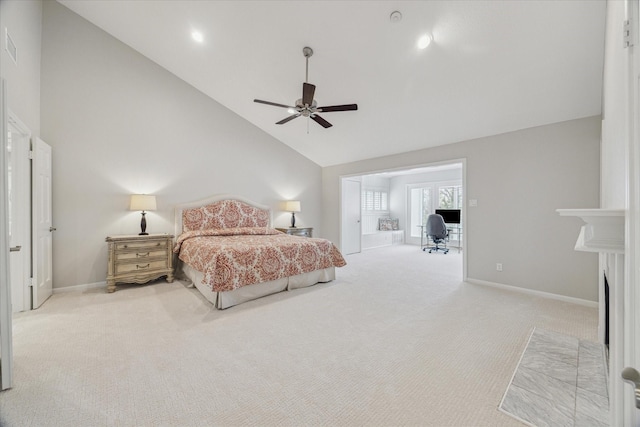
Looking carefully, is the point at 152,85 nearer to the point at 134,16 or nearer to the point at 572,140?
the point at 134,16

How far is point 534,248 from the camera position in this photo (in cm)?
344

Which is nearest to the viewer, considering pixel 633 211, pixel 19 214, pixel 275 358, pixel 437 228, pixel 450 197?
pixel 633 211

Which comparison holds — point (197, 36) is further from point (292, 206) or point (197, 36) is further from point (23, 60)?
point (292, 206)

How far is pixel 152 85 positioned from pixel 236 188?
81.9 inches

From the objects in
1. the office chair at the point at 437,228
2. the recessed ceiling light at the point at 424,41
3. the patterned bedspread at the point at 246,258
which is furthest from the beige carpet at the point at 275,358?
the office chair at the point at 437,228

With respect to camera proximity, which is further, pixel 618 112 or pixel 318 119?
pixel 318 119

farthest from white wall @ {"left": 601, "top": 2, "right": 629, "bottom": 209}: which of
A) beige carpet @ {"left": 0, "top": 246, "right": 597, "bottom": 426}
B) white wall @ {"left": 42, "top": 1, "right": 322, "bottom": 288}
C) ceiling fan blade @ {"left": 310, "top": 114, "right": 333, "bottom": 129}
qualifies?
white wall @ {"left": 42, "top": 1, "right": 322, "bottom": 288}

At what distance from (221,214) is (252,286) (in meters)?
2.04

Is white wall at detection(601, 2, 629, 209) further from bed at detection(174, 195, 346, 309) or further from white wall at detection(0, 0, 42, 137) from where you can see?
white wall at detection(0, 0, 42, 137)

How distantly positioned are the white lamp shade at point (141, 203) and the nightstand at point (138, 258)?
40 centimetres

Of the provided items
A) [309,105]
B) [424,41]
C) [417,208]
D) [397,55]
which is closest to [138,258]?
[309,105]

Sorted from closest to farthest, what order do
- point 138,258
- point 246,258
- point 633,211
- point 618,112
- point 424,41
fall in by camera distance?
1. point 633,211
2. point 618,112
3. point 424,41
4. point 246,258
5. point 138,258

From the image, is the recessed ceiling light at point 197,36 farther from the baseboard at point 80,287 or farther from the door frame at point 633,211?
→ the door frame at point 633,211

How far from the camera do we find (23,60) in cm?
272
